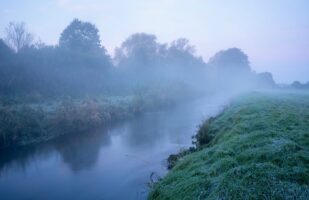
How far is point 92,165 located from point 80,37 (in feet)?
139

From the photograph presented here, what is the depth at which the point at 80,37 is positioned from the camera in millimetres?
52094

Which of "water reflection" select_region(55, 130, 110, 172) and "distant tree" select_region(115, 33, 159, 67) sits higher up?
"distant tree" select_region(115, 33, 159, 67)

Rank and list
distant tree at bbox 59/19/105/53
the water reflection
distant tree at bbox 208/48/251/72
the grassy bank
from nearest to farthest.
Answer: the grassy bank
the water reflection
distant tree at bbox 59/19/105/53
distant tree at bbox 208/48/251/72

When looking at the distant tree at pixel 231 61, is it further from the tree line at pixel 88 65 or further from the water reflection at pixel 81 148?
the water reflection at pixel 81 148

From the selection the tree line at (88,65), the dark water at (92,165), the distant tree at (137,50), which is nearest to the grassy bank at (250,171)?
the dark water at (92,165)

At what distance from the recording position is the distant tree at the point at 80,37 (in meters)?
50.7

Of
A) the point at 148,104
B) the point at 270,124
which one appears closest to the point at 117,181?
the point at 270,124

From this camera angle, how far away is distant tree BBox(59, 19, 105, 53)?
50.7 meters

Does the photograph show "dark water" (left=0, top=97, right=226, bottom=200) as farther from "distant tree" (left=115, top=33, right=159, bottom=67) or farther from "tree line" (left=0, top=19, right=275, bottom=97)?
"distant tree" (left=115, top=33, right=159, bottom=67)

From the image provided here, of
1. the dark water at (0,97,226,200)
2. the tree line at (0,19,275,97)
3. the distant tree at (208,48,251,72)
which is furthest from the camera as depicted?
the distant tree at (208,48,251,72)

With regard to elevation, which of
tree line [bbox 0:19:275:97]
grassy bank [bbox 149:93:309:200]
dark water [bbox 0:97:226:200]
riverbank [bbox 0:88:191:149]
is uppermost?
tree line [bbox 0:19:275:97]

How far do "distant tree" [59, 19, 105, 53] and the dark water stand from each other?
33.0 meters

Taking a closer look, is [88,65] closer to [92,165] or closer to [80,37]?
[80,37]

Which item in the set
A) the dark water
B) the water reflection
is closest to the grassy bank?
the dark water
